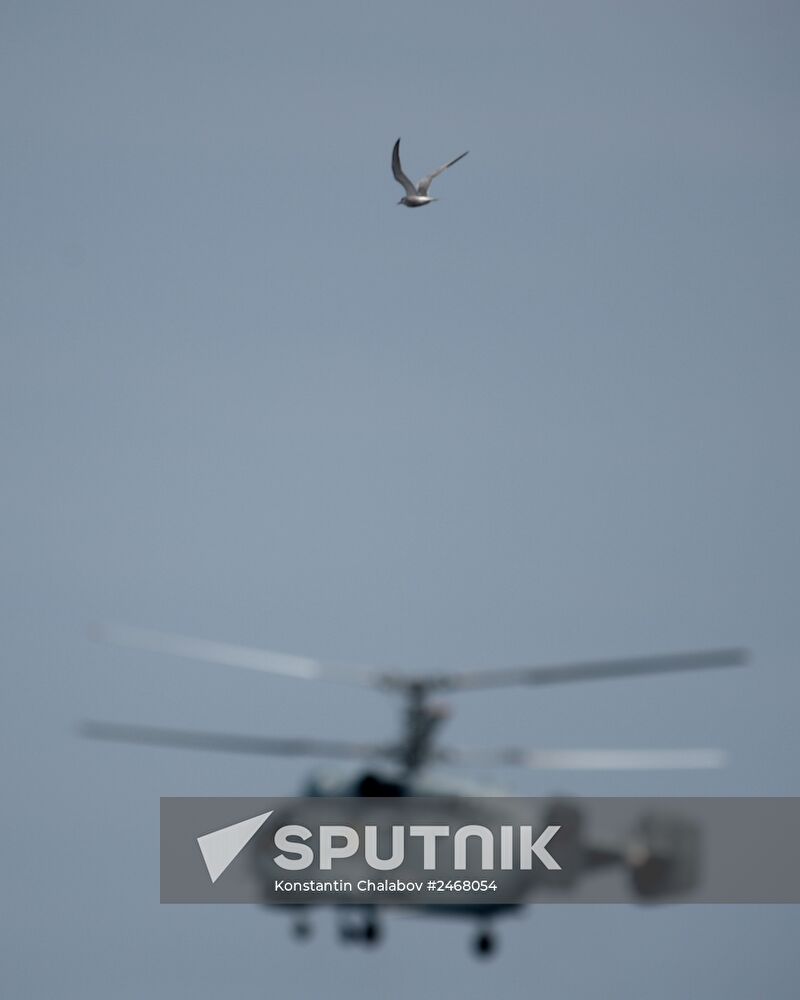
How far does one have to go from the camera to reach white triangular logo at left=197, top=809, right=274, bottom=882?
60.4 meters

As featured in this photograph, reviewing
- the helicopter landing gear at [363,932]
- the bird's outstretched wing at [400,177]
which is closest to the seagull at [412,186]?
the bird's outstretched wing at [400,177]

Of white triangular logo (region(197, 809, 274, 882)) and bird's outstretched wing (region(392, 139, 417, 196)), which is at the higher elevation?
bird's outstretched wing (region(392, 139, 417, 196))

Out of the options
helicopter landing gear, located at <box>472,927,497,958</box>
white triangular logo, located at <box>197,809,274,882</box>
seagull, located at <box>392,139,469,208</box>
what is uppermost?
seagull, located at <box>392,139,469,208</box>

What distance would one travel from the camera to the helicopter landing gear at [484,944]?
5903 cm

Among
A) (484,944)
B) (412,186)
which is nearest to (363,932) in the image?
(484,944)

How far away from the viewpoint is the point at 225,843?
2415 inches

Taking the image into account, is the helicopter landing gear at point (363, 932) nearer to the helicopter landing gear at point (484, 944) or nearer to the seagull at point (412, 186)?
the helicopter landing gear at point (484, 944)

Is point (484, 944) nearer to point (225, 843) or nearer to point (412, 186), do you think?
point (225, 843)

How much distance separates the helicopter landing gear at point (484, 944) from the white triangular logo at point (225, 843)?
6238mm

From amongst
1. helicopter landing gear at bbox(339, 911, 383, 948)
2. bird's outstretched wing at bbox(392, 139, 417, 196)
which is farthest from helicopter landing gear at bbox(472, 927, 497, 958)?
bird's outstretched wing at bbox(392, 139, 417, 196)

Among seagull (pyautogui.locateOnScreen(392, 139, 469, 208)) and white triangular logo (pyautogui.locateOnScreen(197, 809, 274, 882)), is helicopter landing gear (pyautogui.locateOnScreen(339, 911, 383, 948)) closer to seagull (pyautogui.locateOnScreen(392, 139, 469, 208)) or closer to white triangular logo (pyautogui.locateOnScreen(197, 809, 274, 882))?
white triangular logo (pyautogui.locateOnScreen(197, 809, 274, 882))

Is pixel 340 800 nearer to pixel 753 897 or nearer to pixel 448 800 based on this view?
pixel 448 800

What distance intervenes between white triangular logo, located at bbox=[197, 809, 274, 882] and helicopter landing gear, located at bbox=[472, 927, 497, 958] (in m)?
6.24

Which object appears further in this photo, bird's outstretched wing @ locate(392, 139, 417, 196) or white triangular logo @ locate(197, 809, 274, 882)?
white triangular logo @ locate(197, 809, 274, 882)
